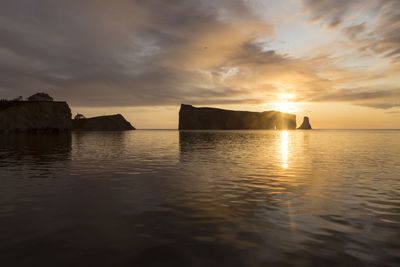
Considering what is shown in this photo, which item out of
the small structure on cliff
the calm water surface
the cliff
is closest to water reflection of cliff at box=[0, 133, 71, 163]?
the calm water surface

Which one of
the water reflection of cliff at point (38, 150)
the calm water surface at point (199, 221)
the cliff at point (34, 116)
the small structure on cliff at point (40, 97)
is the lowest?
the calm water surface at point (199, 221)

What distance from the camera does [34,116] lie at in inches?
5384

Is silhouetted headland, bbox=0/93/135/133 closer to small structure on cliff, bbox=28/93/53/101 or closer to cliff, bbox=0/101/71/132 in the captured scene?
cliff, bbox=0/101/71/132

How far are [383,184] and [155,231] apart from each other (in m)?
16.4

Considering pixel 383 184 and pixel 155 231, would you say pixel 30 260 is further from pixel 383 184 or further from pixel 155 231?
pixel 383 184

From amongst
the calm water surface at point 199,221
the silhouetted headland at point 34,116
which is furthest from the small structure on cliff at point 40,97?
the calm water surface at point 199,221

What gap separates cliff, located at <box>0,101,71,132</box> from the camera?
130 m

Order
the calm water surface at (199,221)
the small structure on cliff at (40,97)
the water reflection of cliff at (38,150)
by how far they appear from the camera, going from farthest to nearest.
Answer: the small structure on cliff at (40,97) < the water reflection of cliff at (38,150) < the calm water surface at (199,221)

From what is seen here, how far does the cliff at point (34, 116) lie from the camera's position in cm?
12988

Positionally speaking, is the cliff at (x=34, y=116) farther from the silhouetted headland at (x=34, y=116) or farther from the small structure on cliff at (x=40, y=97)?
the small structure on cliff at (x=40, y=97)

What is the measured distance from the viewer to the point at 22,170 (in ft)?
72.8

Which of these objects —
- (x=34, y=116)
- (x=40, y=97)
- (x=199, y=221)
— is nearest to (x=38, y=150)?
(x=199, y=221)

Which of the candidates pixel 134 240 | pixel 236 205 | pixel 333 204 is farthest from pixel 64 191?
pixel 333 204

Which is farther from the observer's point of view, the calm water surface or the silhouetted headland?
the silhouetted headland
